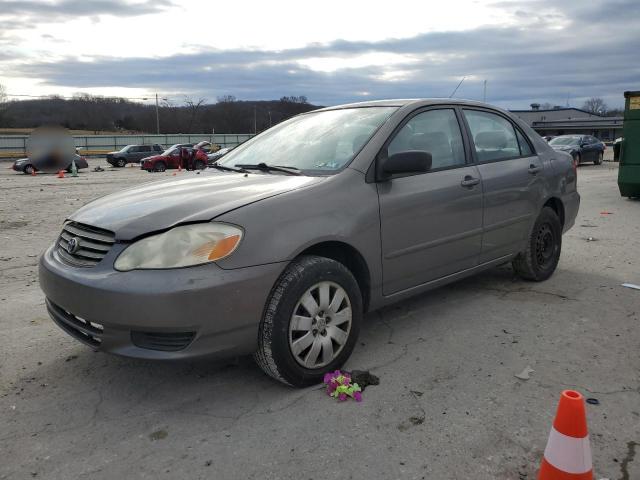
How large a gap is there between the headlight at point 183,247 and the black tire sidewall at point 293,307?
0.38 m

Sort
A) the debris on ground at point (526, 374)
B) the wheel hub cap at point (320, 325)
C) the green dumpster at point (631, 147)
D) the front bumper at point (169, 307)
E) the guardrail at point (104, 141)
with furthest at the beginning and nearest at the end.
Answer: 1. the guardrail at point (104, 141)
2. the green dumpster at point (631, 147)
3. the debris on ground at point (526, 374)
4. the wheel hub cap at point (320, 325)
5. the front bumper at point (169, 307)

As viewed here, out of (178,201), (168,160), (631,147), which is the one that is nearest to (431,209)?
(178,201)

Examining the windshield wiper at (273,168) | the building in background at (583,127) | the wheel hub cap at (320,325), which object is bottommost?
the wheel hub cap at (320,325)

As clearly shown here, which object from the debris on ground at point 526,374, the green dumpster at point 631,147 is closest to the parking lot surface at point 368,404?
the debris on ground at point 526,374

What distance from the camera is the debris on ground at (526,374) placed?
3.30m

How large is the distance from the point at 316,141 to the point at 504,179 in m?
1.70

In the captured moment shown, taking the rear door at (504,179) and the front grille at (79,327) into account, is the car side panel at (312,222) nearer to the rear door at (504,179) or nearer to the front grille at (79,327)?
the front grille at (79,327)

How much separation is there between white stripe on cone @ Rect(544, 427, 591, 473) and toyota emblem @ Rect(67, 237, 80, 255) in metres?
2.56

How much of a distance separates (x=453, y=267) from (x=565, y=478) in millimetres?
2186

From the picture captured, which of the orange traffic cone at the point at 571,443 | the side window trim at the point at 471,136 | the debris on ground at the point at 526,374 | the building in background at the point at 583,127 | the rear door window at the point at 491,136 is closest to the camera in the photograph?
the orange traffic cone at the point at 571,443

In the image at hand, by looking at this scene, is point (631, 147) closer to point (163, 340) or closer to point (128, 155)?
point (163, 340)

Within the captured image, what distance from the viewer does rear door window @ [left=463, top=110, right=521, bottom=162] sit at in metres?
4.48

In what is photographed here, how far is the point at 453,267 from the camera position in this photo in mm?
4160

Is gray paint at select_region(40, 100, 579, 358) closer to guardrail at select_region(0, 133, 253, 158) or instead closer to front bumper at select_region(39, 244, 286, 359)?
front bumper at select_region(39, 244, 286, 359)
